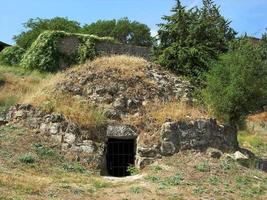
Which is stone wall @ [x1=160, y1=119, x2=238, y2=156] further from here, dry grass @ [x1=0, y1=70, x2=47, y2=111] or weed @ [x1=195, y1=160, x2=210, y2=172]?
dry grass @ [x1=0, y1=70, x2=47, y2=111]

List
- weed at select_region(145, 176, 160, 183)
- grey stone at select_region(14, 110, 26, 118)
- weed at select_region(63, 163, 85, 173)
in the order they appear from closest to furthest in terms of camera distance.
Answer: weed at select_region(145, 176, 160, 183) < weed at select_region(63, 163, 85, 173) < grey stone at select_region(14, 110, 26, 118)

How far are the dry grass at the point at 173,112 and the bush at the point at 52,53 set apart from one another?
13.3m

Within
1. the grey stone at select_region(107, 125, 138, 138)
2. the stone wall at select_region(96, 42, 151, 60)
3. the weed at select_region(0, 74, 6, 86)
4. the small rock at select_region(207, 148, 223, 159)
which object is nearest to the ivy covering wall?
the stone wall at select_region(96, 42, 151, 60)

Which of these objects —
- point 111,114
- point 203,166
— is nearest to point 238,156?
point 203,166

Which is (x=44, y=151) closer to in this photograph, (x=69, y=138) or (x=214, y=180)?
(x=69, y=138)

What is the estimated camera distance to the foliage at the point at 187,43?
23.0 meters

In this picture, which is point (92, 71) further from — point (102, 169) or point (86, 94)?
point (102, 169)

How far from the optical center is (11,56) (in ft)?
100

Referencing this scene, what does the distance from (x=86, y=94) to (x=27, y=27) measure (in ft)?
116

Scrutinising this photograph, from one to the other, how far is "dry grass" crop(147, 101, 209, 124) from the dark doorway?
1064 mm

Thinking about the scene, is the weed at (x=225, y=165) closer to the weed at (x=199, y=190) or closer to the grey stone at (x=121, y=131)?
the weed at (x=199, y=190)

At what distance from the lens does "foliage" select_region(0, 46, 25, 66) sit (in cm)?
3045

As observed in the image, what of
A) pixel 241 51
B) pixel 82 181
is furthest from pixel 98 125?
pixel 241 51

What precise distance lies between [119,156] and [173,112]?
81.3 inches
